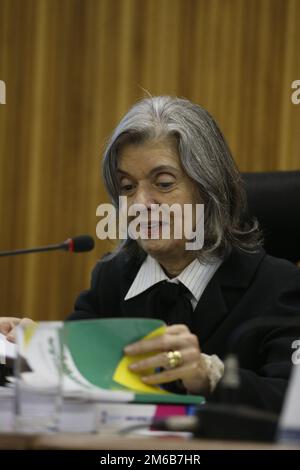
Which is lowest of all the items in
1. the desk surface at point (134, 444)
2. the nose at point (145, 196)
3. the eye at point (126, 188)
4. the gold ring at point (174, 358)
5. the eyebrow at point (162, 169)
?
the desk surface at point (134, 444)

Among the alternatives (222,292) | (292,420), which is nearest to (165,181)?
(222,292)

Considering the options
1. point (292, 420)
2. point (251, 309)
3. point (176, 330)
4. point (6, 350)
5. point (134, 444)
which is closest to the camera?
point (134, 444)

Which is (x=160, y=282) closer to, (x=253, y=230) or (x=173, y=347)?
(x=253, y=230)

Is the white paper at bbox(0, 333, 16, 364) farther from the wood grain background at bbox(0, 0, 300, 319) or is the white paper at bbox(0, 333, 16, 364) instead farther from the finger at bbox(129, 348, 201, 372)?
Answer: the wood grain background at bbox(0, 0, 300, 319)

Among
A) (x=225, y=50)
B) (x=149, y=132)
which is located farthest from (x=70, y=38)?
(x=149, y=132)

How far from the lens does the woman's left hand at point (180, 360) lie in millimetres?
1596

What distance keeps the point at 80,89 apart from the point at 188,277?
140 cm

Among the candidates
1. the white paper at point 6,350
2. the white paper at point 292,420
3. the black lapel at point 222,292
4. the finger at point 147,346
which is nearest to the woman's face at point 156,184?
the black lapel at point 222,292

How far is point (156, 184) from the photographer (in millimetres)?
2258

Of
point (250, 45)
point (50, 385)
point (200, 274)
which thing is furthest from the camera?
point (250, 45)

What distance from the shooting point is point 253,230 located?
2.37 metres

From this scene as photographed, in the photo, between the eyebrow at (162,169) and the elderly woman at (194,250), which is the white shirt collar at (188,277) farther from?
the eyebrow at (162,169)

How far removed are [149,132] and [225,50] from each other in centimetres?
119

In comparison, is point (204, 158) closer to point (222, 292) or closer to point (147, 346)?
point (222, 292)
